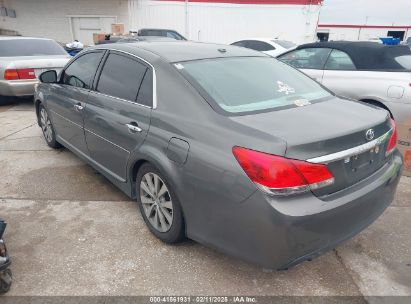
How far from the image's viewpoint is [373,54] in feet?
16.0

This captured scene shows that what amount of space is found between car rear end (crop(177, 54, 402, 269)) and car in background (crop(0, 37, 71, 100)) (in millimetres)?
5594

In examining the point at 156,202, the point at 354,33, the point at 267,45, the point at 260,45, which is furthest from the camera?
the point at 354,33

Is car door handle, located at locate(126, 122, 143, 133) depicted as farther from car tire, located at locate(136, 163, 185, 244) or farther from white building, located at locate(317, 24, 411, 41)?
white building, located at locate(317, 24, 411, 41)

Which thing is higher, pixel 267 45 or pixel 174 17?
pixel 174 17

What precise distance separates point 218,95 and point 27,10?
2206 cm

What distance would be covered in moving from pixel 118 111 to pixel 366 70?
11.9 feet

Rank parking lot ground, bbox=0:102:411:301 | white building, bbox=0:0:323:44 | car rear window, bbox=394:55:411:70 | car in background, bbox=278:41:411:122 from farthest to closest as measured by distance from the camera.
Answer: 1. white building, bbox=0:0:323:44
2. car rear window, bbox=394:55:411:70
3. car in background, bbox=278:41:411:122
4. parking lot ground, bbox=0:102:411:301

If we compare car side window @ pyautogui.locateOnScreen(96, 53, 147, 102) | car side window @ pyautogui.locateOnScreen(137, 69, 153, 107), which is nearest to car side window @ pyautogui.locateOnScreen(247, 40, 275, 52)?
car side window @ pyautogui.locateOnScreen(96, 53, 147, 102)

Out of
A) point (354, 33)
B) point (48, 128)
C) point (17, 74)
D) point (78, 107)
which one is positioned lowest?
point (354, 33)

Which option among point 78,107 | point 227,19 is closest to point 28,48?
point 78,107

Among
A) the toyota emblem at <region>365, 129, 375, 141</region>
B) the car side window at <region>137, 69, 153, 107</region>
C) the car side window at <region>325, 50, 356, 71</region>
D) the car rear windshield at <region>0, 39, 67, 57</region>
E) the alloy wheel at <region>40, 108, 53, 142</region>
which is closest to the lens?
the toyota emblem at <region>365, 129, 375, 141</region>

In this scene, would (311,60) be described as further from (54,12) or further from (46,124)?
(54,12)

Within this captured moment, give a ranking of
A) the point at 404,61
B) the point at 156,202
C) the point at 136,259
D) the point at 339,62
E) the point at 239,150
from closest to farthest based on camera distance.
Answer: the point at 239,150 < the point at 136,259 < the point at 156,202 < the point at 404,61 < the point at 339,62

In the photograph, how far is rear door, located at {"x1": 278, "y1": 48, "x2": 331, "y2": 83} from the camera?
541 cm
